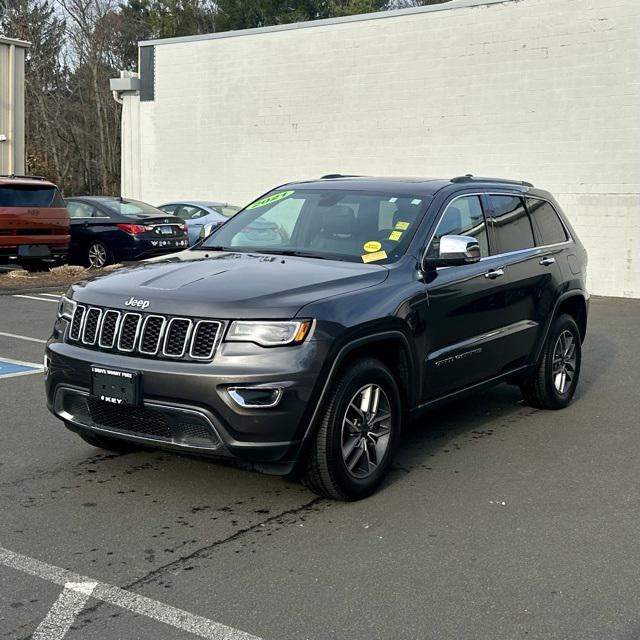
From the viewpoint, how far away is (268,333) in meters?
4.78

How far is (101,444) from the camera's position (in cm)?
593

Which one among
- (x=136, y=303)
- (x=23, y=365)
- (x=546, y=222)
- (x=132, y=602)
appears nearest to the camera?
(x=132, y=602)

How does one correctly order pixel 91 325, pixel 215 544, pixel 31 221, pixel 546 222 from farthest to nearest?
1. pixel 31 221
2. pixel 546 222
3. pixel 91 325
4. pixel 215 544

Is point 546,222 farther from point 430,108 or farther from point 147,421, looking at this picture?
point 430,108

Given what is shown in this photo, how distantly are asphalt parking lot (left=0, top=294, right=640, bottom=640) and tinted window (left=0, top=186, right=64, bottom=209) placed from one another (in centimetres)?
978

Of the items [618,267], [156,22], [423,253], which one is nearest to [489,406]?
[423,253]

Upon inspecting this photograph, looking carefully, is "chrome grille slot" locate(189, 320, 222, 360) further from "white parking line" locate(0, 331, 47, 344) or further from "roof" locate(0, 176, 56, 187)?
"roof" locate(0, 176, 56, 187)

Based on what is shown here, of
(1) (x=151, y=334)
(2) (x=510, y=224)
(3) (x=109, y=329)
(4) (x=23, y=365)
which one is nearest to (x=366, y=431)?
(1) (x=151, y=334)

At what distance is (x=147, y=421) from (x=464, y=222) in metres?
2.75

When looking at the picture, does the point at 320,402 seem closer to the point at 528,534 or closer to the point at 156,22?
the point at 528,534

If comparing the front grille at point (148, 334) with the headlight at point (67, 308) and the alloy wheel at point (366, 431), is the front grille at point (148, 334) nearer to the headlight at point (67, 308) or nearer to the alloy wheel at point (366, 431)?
the headlight at point (67, 308)

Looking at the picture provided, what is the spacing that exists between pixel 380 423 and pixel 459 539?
88 cm

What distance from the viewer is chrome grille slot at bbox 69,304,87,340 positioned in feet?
17.3

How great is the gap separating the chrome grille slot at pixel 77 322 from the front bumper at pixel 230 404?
1.44 feet
